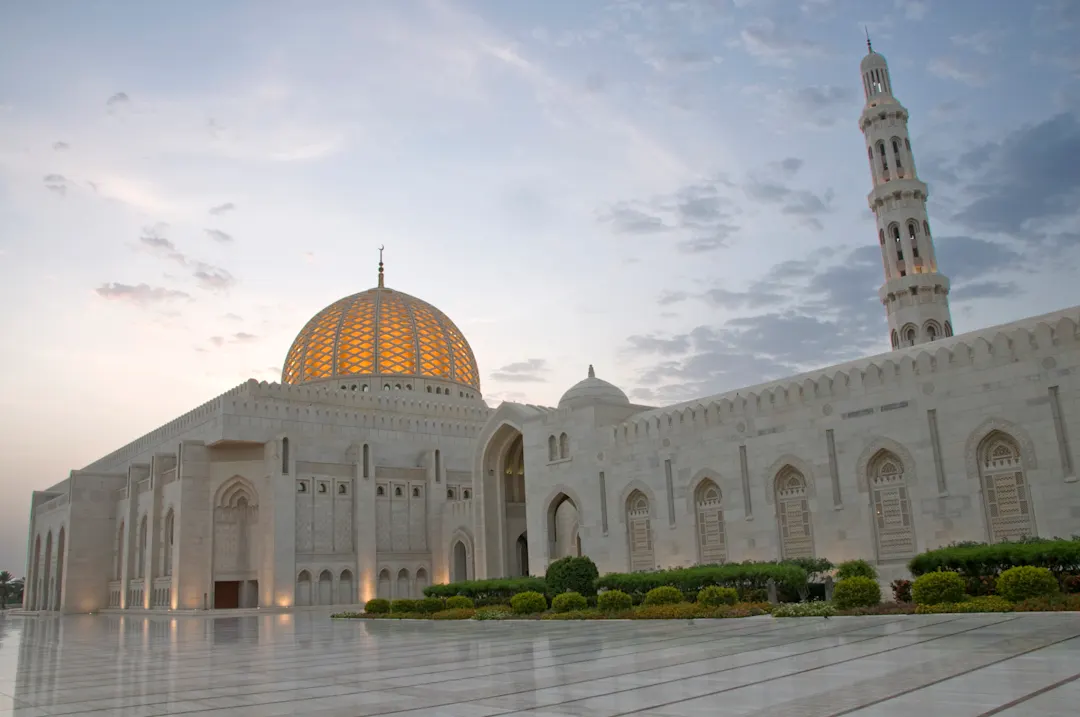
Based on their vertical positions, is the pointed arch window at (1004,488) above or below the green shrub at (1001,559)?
above

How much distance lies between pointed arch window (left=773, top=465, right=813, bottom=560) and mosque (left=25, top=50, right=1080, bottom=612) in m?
0.05

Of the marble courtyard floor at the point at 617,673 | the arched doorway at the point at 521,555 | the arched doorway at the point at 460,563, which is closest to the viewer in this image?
the marble courtyard floor at the point at 617,673

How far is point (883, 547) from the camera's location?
829 inches

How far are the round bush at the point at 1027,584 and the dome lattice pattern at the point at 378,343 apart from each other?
116 ft

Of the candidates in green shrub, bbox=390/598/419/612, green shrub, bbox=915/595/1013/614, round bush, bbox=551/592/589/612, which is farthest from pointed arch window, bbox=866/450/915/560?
green shrub, bbox=390/598/419/612

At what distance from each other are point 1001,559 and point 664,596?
5.94m

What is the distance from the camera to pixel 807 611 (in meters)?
14.1

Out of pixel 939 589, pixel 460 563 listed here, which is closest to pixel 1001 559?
pixel 939 589

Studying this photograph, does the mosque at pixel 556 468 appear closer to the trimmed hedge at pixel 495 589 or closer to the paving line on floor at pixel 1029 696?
the trimmed hedge at pixel 495 589

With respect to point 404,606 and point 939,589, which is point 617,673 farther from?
point 404,606

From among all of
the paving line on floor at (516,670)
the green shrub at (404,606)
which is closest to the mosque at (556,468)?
the green shrub at (404,606)

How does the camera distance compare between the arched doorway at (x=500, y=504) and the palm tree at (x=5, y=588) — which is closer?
the arched doorway at (x=500, y=504)

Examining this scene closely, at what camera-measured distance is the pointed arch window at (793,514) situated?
2264 centimetres

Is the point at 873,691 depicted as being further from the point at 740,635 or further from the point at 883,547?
the point at 883,547
